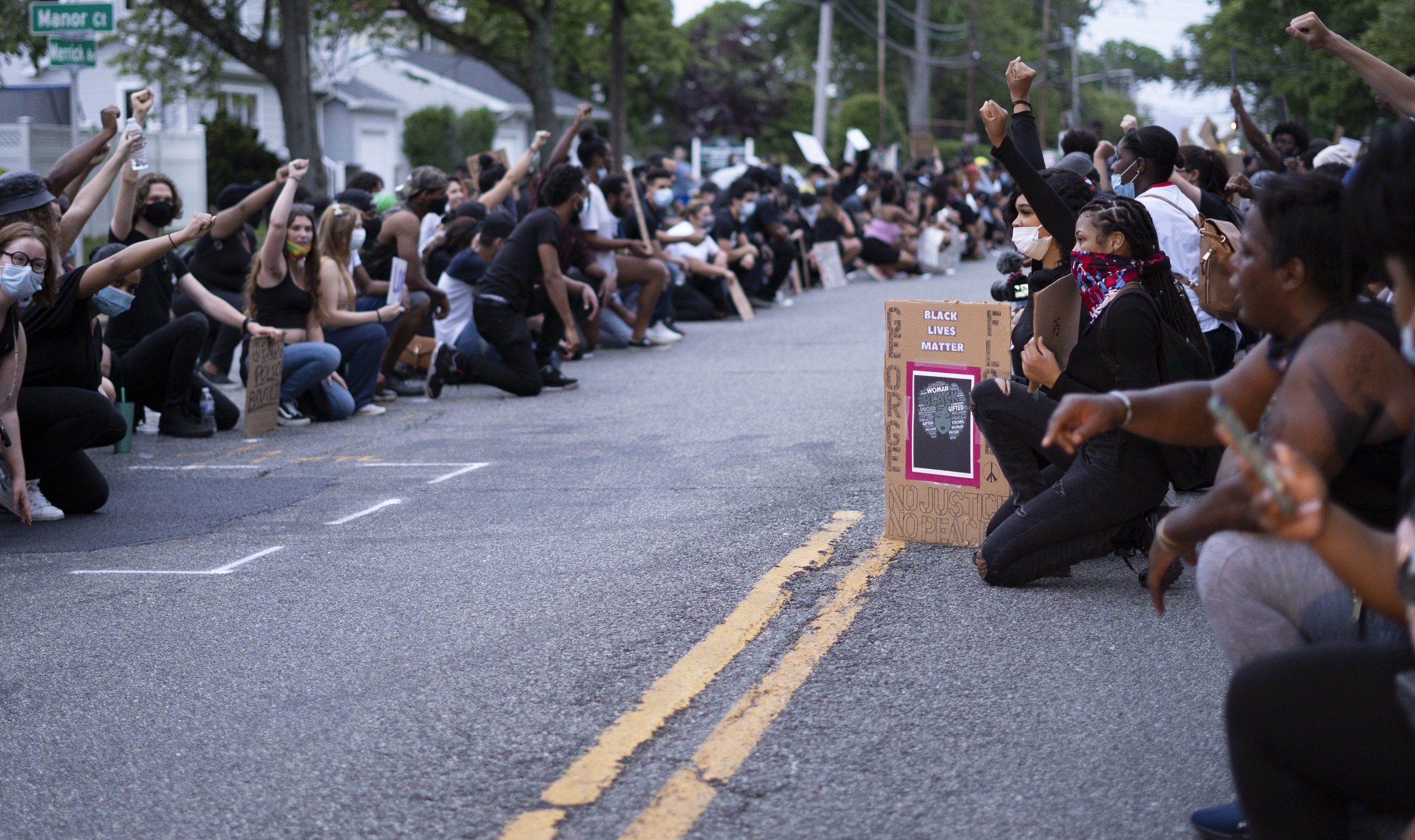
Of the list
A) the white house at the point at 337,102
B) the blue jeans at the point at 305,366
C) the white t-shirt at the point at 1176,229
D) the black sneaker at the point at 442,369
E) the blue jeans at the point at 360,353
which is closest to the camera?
the white t-shirt at the point at 1176,229

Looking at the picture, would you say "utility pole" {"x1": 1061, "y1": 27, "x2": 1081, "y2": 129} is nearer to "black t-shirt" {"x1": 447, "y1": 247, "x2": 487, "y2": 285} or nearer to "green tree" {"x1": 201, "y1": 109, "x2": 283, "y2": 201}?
"green tree" {"x1": 201, "y1": 109, "x2": 283, "y2": 201}

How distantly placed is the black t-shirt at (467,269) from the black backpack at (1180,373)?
7716 millimetres

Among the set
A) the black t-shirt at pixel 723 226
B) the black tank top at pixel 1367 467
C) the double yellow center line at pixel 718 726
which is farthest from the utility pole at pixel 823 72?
the black tank top at pixel 1367 467

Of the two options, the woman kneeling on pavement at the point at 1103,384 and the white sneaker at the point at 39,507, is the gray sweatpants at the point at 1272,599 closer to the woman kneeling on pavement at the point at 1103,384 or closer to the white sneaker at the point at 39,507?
the woman kneeling on pavement at the point at 1103,384

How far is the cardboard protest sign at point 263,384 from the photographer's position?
31.0 feet

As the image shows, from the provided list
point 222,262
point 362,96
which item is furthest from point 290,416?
point 362,96

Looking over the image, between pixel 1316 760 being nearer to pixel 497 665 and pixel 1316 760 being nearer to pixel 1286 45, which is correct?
pixel 497 665

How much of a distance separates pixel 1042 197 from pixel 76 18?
9376mm

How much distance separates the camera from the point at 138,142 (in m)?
8.12

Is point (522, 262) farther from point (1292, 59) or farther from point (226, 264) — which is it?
point (1292, 59)

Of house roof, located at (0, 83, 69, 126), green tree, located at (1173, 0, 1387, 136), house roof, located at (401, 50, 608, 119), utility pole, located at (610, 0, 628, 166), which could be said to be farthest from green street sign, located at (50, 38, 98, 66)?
house roof, located at (401, 50, 608, 119)

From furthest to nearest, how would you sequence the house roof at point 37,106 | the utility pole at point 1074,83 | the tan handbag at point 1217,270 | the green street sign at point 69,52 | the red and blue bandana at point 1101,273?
the utility pole at point 1074,83, the house roof at point 37,106, the green street sign at point 69,52, the tan handbag at point 1217,270, the red and blue bandana at point 1101,273

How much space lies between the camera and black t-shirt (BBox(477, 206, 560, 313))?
1145 cm

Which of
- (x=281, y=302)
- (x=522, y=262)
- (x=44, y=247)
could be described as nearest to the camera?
(x=44, y=247)
